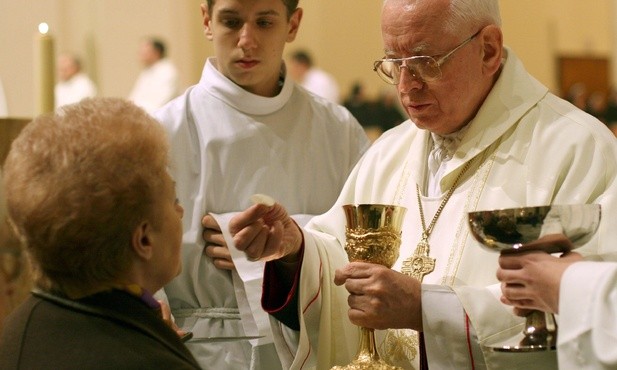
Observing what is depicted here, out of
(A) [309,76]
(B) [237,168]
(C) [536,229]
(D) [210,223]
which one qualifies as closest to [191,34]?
(A) [309,76]

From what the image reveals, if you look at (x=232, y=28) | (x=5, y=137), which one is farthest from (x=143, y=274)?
(x=232, y=28)

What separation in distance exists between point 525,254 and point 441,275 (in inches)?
34.3

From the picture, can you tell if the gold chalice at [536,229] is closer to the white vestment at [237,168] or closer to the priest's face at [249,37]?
the white vestment at [237,168]

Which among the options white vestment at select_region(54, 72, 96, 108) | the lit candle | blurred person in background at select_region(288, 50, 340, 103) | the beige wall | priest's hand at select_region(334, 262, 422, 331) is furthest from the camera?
blurred person in background at select_region(288, 50, 340, 103)

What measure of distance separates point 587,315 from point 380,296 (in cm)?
74

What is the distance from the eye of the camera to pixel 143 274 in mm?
2463

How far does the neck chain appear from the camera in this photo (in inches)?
140

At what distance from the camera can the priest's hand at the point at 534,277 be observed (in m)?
2.66

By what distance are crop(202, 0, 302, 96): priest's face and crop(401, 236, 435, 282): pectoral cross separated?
102 cm

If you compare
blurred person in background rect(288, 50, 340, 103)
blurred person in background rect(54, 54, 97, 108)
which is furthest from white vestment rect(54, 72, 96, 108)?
blurred person in background rect(288, 50, 340, 103)

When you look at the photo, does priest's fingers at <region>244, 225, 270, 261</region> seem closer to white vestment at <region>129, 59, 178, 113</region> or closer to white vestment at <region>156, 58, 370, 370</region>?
white vestment at <region>156, 58, 370, 370</region>

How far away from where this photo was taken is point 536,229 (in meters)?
2.67

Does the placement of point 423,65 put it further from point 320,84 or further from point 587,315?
point 320,84

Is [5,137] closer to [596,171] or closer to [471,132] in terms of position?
[471,132]
